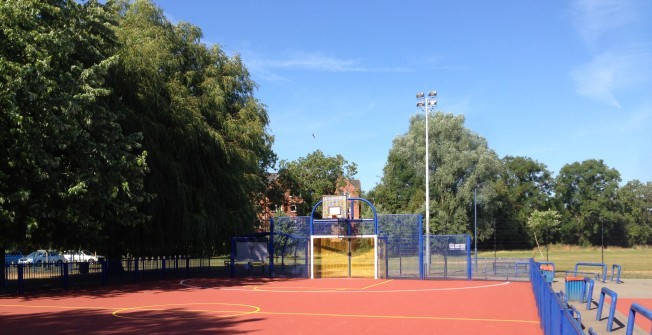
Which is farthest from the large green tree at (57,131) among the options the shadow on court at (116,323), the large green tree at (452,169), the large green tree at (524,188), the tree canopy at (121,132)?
the large green tree at (524,188)

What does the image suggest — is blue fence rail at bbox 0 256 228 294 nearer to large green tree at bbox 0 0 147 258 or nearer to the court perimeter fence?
the court perimeter fence

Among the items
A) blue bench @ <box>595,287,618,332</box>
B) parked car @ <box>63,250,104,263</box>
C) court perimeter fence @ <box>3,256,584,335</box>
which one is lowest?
parked car @ <box>63,250,104,263</box>

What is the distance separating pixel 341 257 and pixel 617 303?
1580cm

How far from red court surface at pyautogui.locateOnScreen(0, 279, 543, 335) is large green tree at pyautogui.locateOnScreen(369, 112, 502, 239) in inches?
1353

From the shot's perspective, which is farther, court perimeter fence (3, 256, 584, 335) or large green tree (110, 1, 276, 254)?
large green tree (110, 1, 276, 254)

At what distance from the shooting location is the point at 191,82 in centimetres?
3503

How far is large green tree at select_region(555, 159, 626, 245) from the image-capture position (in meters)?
88.7

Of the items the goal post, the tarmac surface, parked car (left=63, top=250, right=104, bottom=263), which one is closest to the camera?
the tarmac surface

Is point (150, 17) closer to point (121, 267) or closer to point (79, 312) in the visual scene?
point (121, 267)

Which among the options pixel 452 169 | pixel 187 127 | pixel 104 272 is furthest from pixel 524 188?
pixel 104 272

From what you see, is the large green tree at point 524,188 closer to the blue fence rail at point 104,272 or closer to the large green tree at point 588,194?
the large green tree at point 588,194

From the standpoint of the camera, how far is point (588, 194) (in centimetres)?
9400

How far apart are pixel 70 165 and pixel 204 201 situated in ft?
36.4

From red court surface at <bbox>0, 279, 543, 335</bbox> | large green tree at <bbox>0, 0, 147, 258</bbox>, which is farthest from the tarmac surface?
large green tree at <bbox>0, 0, 147, 258</bbox>
